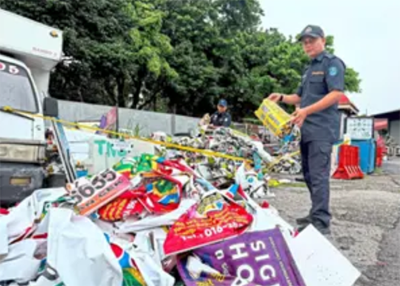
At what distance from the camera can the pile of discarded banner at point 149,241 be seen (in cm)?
206

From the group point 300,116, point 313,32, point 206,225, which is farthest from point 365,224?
point 206,225

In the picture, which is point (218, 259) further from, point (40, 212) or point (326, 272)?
point (40, 212)

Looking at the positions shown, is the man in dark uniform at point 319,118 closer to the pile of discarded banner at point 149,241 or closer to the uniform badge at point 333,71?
the uniform badge at point 333,71

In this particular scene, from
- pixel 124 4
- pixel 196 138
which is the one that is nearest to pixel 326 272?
pixel 196 138

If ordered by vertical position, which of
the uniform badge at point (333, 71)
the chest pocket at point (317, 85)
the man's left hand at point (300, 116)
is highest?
the uniform badge at point (333, 71)

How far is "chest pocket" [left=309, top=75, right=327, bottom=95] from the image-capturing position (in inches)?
143

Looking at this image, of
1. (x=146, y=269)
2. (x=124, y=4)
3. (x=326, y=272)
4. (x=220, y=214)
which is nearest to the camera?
(x=146, y=269)

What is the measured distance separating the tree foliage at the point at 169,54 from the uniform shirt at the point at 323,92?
442 inches

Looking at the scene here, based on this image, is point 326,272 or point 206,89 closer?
point 326,272

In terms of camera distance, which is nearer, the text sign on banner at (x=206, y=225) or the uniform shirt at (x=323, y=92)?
the text sign on banner at (x=206, y=225)

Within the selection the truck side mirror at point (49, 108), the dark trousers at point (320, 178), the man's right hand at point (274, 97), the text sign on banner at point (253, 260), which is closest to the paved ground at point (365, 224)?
the dark trousers at point (320, 178)

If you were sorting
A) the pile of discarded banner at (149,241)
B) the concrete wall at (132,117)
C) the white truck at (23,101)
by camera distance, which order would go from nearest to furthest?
the pile of discarded banner at (149,241) → the white truck at (23,101) → the concrete wall at (132,117)

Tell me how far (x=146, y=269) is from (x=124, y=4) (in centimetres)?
1530

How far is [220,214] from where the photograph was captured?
2.48m
